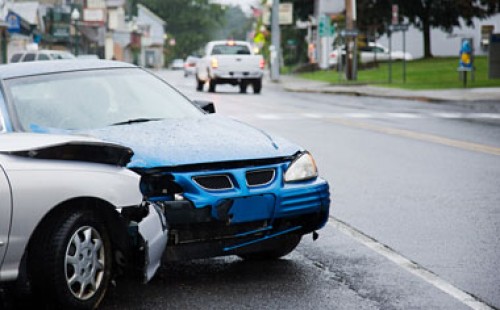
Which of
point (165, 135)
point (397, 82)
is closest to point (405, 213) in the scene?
point (165, 135)

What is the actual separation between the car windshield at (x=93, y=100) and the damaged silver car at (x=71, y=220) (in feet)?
3.93

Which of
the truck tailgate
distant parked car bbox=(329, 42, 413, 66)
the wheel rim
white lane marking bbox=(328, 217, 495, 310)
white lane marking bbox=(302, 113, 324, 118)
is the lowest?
distant parked car bbox=(329, 42, 413, 66)

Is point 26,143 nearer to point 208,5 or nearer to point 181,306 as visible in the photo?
point 181,306

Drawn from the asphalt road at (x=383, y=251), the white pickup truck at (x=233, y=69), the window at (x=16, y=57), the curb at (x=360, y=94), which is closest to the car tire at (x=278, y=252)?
the asphalt road at (x=383, y=251)

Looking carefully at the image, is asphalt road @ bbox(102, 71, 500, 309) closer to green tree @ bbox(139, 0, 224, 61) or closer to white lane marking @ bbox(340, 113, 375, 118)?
white lane marking @ bbox(340, 113, 375, 118)

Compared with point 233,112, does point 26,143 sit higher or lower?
higher

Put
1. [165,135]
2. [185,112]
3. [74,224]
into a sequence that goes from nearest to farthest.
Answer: [74,224] < [165,135] < [185,112]

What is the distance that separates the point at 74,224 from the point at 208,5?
6224 inches

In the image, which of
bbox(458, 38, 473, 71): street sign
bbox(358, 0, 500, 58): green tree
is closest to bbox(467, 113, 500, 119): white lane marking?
bbox(458, 38, 473, 71): street sign

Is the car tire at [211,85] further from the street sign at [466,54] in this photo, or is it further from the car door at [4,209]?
the car door at [4,209]

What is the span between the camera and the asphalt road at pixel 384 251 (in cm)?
664

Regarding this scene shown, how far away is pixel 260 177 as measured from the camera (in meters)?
7.03

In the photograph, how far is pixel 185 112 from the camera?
8422mm

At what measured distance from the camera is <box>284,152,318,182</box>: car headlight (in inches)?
284
